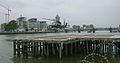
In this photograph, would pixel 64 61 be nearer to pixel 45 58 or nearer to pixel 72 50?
pixel 45 58

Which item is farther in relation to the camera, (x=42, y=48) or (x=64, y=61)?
(x=42, y=48)

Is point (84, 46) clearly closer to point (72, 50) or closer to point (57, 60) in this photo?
point (72, 50)

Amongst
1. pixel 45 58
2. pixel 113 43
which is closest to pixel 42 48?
pixel 45 58

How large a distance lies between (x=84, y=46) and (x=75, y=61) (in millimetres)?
11728

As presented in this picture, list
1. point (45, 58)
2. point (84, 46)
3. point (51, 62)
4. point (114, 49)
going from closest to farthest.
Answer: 1. point (51, 62)
2. point (45, 58)
3. point (114, 49)
4. point (84, 46)

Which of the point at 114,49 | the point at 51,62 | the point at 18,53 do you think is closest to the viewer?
the point at 51,62

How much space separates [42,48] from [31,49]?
306 centimetres

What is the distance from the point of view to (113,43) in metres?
39.7

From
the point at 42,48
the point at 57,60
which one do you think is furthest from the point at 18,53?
the point at 57,60

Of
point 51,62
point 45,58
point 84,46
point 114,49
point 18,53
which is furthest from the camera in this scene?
point 84,46

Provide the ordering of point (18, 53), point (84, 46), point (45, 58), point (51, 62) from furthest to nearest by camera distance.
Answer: point (84, 46), point (18, 53), point (45, 58), point (51, 62)

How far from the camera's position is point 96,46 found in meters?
43.1

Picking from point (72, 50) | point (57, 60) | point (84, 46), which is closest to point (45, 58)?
point (57, 60)

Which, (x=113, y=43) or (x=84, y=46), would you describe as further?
(x=84, y=46)
